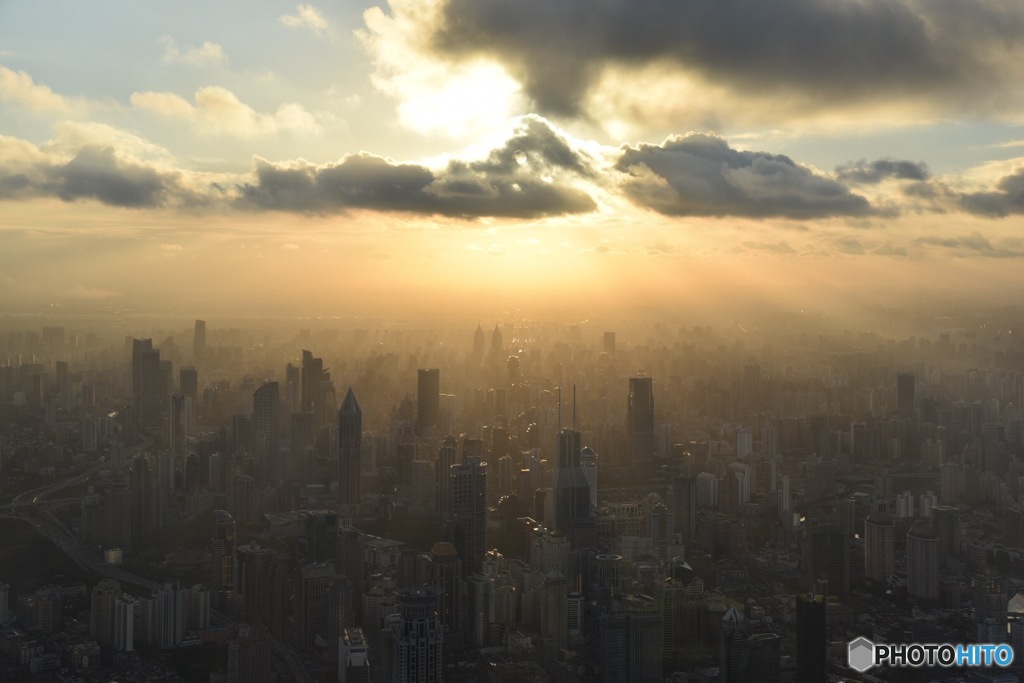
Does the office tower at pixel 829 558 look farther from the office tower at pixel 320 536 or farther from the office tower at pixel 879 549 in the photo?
the office tower at pixel 320 536

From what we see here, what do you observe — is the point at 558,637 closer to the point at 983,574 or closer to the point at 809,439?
the point at 983,574

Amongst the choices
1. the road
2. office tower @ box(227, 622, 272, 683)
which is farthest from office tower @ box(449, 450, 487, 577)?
office tower @ box(227, 622, 272, 683)

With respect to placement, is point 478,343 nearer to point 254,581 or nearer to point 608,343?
point 608,343

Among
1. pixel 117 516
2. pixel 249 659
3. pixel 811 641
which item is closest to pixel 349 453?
pixel 117 516

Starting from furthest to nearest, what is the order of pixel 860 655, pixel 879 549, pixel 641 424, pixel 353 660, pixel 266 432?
pixel 641 424, pixel 266 432, pixel 879 549, pixel 353 660, pixel 860 655

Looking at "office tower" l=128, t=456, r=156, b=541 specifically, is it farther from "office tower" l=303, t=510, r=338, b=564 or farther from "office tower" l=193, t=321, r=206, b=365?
"office tower" l=193, t=321, r=206, b=365

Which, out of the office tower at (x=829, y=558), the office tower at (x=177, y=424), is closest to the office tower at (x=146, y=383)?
the office tower at (x=177, y=424)
